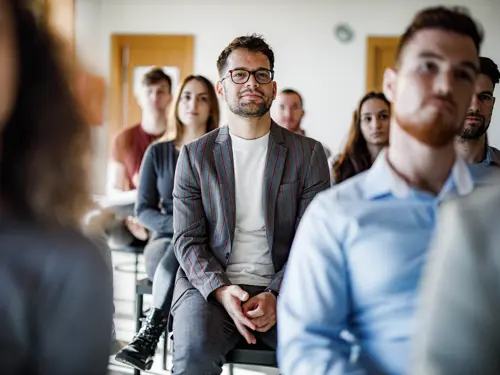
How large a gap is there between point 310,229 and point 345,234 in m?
0.07

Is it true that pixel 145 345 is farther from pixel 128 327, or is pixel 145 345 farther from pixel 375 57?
pixel 375 57

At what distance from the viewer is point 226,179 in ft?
6.32

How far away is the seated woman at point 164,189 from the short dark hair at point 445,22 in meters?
1.40

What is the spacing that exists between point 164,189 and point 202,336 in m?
1.14

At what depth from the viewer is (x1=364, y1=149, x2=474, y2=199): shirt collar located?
1.10 m

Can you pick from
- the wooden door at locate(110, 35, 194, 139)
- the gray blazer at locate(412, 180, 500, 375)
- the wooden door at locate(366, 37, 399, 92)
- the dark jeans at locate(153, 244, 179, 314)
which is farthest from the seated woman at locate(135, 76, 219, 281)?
the wooden door at locate(110, 35, 194, 139)

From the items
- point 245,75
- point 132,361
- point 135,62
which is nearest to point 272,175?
point 245,75

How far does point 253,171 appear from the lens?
6.47 ft

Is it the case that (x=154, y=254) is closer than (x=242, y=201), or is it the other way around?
(x=242, y=201)

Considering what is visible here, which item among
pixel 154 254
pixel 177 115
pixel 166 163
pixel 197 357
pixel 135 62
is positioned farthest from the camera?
pixel 135 62

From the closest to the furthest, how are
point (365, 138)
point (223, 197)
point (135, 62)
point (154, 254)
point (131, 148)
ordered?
point (223, 197) → point (154, 254) → point (365, 138) → point (131, 148) → point (135, 62)

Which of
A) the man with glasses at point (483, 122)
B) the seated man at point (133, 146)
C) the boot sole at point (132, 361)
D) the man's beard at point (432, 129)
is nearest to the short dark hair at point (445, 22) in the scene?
the man's beard at point (432, 129)

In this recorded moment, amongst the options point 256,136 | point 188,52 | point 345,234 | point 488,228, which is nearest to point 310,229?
point 345,234

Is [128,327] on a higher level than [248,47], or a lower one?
lower
